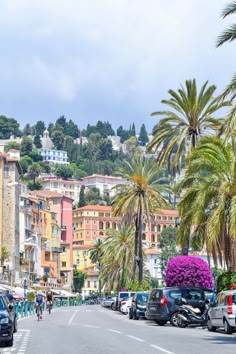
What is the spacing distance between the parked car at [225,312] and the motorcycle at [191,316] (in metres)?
3.90

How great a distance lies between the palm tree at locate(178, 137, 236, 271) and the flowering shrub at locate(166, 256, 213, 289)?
286 inches

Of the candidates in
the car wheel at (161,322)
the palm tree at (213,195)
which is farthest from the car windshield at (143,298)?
the car wheel at (161,322)

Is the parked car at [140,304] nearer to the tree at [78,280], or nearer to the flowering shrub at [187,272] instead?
the flowering shrub at [187,272]

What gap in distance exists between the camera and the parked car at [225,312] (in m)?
27.6

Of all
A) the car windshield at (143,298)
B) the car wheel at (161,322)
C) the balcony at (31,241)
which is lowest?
the car wheel at (161,322)

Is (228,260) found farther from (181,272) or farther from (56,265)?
(56,265)

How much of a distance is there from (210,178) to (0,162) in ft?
260

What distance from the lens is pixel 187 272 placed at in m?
46.9

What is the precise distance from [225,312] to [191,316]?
6351mm

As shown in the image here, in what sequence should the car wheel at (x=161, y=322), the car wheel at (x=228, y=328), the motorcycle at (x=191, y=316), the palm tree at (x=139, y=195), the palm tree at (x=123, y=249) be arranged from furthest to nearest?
the palm tree at (x=123, y=249) < the palm tree at (x=139, y=195) < the car wheel at (x=161, y=322) < the motorcycle at (x=191, y=316) < the car wheel at (x=228, y=328)

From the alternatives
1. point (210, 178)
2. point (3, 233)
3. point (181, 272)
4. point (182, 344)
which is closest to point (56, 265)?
point (3, 233)

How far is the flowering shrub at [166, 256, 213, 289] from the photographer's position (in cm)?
4678

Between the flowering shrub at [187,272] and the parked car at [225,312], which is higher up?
the flowering shrub at [187,272]

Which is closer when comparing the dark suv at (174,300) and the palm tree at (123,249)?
the dark suv at (174,300)
